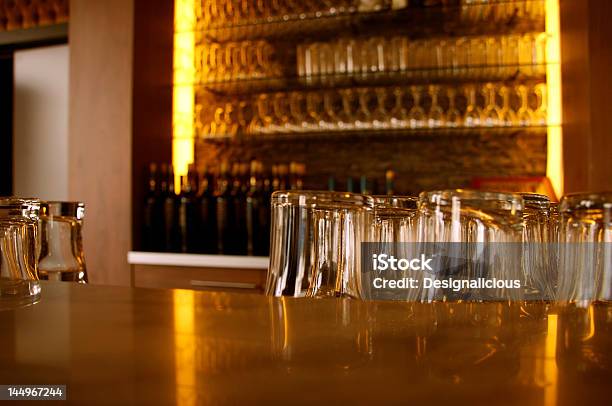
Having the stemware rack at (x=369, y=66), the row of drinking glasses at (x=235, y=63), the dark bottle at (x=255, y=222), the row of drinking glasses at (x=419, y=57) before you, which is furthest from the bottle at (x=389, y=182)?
the row of drinking glasses at (x=235, y=63)

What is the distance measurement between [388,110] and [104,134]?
1.37 metres

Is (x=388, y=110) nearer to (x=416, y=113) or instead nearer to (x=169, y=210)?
(x=416, y=113)

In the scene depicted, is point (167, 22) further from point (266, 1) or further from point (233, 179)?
point (233, 179)

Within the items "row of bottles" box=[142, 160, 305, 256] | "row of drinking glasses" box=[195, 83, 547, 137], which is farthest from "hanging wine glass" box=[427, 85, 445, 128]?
"row of bottles" box=[142, 160, 305, 256]

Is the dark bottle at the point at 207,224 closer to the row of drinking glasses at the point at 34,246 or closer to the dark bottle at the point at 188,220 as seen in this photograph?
the dark bottle at the point at 188,220

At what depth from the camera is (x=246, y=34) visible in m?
→ 2.90

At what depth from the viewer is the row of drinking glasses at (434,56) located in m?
2.51

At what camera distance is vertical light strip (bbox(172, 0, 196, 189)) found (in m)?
2.94

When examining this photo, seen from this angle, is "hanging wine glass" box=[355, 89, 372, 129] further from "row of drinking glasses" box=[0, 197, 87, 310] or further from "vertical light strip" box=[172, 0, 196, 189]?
"row of drinking glasses" box=[0, 197, 87, 310]

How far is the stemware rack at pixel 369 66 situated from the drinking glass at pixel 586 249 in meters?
2.28

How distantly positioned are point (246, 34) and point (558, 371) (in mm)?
2877

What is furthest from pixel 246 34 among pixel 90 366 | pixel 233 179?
pixel 90 366

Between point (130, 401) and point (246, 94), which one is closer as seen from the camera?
point (130, 401)

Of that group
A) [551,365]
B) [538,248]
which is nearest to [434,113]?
[538,248]
